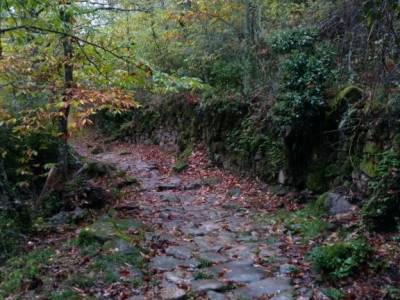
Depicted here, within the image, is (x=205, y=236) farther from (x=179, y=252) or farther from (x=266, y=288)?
(x=266, y=288)

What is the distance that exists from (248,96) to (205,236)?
193 inches

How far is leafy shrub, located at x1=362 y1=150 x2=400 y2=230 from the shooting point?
5.51 m

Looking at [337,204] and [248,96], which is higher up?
[248,96]

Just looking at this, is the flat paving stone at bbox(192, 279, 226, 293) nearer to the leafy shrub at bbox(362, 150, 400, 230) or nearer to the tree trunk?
the leafy shrub at bbox(362, 150, 400, 230)

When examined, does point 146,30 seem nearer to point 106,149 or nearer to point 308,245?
point 106,149

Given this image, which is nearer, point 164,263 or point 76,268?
point 76,268

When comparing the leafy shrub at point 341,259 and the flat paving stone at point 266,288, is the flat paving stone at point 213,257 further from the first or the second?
the leafy shrub at point 341,259

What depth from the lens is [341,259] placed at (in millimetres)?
4785

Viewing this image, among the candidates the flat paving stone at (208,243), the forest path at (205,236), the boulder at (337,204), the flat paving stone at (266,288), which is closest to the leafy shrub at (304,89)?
the boulder at (337,204)

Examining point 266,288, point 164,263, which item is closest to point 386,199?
point 266,288

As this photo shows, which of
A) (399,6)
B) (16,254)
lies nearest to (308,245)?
(399,6)

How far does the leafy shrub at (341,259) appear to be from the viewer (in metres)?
4.68

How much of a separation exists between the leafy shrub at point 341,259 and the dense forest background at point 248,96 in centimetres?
3

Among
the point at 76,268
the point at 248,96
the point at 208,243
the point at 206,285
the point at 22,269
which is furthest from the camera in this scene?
the point at 248,96
